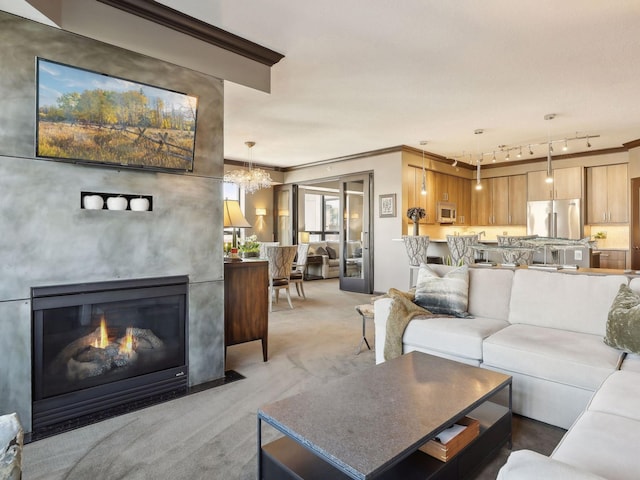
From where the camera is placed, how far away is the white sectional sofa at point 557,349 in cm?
135

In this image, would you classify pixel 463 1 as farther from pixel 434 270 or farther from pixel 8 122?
pixel 8 122

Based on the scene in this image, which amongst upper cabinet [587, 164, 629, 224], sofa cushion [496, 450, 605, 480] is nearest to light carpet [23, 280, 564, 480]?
sofa cushion [496, 450, 605, 480]

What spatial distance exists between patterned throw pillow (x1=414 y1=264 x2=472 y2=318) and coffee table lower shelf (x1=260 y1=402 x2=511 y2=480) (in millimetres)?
1322

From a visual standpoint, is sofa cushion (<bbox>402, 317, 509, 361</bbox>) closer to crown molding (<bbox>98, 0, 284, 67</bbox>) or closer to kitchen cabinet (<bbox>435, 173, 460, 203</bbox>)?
crown molding (<bbox>98, 0, 284, 67</bbox>)

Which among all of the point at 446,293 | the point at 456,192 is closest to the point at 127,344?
the point at 446,293

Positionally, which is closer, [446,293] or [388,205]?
[446,293]

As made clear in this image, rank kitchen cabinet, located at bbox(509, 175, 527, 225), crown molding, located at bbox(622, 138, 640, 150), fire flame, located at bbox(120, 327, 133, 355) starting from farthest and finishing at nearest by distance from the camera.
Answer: kitchen cabinet, located at bbox(509, 175, 527, 225) < crown molding, located at bbox(622, 138, 640, 150) < fire flame, located at bbox(120, 327, 133, 355)

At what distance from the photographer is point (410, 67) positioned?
3613mm

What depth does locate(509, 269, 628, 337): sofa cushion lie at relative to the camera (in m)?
2.62

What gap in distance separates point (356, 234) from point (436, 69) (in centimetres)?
447

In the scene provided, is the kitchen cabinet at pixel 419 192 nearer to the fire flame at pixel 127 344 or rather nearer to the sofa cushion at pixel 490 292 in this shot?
the sofa cushion at pixel 490 292

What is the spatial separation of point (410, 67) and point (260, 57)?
143cm

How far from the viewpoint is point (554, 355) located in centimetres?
224

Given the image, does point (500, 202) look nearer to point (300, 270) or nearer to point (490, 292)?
point (300, 270)
